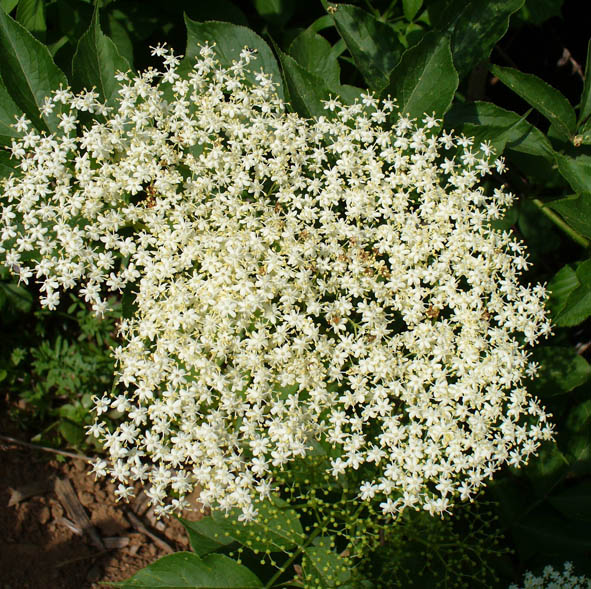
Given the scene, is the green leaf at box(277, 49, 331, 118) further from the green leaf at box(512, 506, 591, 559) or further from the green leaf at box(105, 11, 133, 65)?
the green leaf at box(512, 506, 591, 559)

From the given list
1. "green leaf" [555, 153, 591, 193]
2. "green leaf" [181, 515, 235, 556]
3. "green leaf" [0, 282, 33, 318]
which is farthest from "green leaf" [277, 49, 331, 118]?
"green leaf" [0, 282, 33, 318]

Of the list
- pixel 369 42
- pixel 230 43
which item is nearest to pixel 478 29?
pixel 369 42

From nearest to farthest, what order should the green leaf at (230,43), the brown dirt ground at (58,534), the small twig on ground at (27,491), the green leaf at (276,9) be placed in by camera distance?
the green leaf at (230,43) → the green leaf at (276,9) → the brown dirt ground at (58,534) → the small twig on ground at (27,491)

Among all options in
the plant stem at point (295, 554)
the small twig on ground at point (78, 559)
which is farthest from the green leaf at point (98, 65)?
the small twig on ground at point (78, 559)

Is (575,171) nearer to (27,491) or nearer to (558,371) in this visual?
(558,371)

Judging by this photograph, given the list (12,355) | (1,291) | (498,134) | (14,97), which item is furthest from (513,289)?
(12,355)

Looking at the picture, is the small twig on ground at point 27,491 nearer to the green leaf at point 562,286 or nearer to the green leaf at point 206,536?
the green leaf at point 206,536
